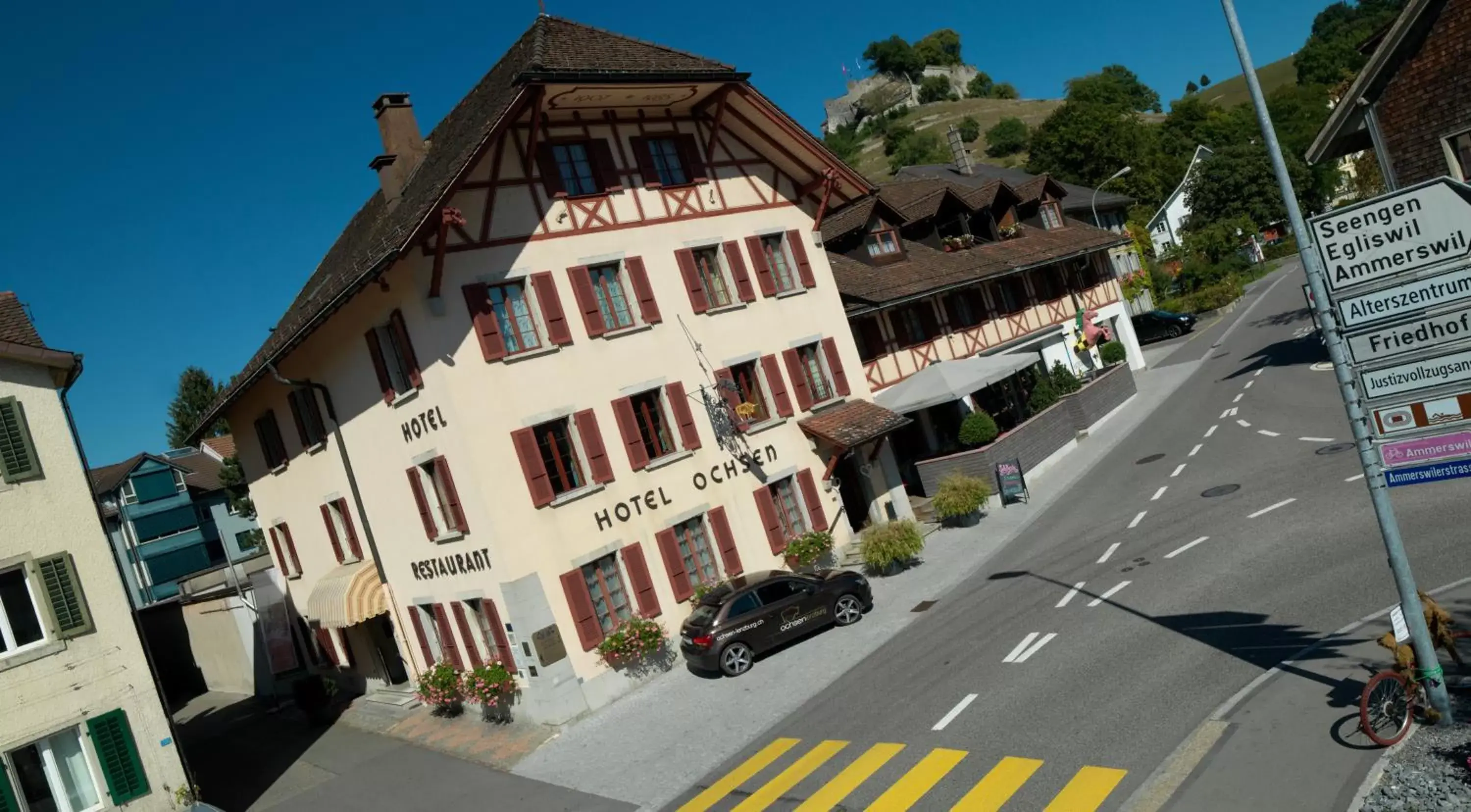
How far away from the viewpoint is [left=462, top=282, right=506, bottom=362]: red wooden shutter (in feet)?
64.1

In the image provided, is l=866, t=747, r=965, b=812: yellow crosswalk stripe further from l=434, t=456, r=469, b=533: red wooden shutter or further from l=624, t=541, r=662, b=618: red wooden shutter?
l=434, t=456, r=469, b=533: red wooden shutter

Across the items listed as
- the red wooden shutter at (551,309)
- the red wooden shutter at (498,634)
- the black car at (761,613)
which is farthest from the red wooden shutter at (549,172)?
the black car at (761,613)

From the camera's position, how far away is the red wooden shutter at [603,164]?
22.3m

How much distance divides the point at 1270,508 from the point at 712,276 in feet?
44.1

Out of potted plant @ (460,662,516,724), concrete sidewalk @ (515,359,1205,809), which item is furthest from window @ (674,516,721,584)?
potted plant @ (460,662,516,724)

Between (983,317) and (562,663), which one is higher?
(983,317)

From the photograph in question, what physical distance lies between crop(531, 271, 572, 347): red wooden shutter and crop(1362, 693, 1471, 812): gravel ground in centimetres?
1614

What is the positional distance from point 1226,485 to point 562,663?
15.3 meters

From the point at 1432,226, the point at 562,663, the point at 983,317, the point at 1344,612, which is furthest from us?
the point at 983,317

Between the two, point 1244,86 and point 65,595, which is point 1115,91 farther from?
point 65,595

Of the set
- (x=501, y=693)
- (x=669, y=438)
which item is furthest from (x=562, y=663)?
(x=669, y=438)

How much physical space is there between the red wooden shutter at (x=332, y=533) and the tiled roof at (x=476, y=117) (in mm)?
4085

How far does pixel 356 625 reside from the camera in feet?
89.3

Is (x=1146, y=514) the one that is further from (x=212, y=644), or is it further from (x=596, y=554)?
(x=212, y=644)
